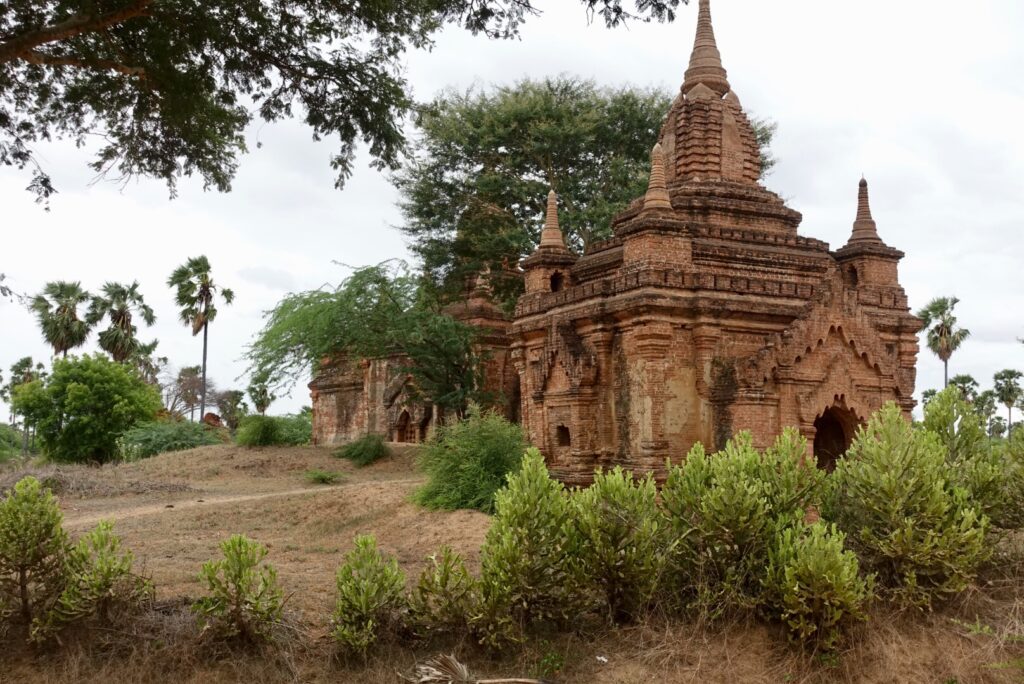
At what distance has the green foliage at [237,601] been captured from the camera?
801 centimetres

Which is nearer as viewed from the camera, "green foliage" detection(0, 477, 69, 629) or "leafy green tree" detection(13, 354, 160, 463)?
"green foliage" detection(0, 477, 69, 629)

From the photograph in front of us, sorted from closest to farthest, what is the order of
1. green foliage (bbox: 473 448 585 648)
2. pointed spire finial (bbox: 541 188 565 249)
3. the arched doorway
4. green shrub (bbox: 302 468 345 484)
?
green foliage (bbox: 473 448 585 648) → the arched doorway → pointed spire finial (bbox: 541 188 565 249) → green shrub (bbox: 302 468 345 484)

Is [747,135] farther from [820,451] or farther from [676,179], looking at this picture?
[820,451]

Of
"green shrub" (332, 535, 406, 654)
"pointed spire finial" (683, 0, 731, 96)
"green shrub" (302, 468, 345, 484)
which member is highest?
"pointed spire finial" (683, 0, 731, 96)

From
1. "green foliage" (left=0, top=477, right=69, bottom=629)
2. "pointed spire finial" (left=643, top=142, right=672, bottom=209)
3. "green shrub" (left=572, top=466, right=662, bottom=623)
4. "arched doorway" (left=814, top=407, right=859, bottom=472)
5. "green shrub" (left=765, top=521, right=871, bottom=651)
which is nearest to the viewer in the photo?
"green shrub" (left=765, top=521, right=871, bottom=651)

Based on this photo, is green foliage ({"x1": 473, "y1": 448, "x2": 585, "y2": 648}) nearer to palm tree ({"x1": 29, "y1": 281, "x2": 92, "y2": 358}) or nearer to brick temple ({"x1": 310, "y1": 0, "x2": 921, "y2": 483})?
brick temple ({"x1": 310, "y1": 0, "x2": 921, "y2": 483})

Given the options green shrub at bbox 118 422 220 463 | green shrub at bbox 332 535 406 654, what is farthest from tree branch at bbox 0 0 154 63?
green shrub at bbox 118 422 220 463

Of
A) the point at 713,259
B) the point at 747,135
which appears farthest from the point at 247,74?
the point at 747,135

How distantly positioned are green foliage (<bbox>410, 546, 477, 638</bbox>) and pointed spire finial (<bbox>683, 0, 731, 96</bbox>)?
12.6m

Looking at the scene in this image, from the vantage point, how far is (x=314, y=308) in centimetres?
2464

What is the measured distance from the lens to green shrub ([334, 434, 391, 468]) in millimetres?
25844

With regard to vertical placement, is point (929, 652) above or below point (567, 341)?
below

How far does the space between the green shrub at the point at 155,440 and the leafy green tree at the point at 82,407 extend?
20.8 inches

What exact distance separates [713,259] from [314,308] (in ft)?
41.9
